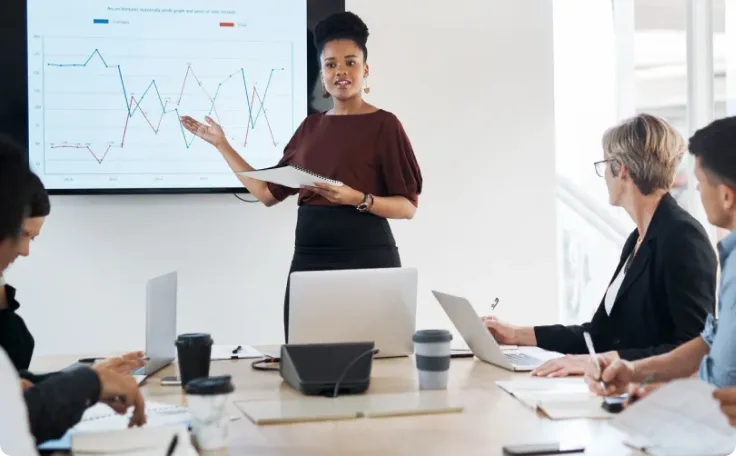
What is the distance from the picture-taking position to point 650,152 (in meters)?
2.29

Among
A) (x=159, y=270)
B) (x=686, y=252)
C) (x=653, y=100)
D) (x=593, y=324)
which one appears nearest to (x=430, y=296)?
(x=159, y=270)

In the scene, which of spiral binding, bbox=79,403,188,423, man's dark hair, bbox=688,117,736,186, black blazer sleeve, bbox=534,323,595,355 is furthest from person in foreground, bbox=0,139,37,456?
black blazer sleeve, bbox=534,323,595,355

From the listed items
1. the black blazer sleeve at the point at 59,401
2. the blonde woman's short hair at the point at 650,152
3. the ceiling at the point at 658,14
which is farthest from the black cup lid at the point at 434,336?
the ceiling at the point at 658,14

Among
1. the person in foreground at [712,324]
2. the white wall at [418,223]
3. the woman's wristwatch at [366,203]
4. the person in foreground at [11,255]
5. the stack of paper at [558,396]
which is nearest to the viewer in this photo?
the person in foreground at [11,255]

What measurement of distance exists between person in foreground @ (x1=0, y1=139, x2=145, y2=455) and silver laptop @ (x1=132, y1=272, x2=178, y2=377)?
20.3 inches

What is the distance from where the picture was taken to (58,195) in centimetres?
340

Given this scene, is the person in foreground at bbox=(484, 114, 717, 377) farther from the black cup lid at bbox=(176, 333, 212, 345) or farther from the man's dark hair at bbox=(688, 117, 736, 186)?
the black cup lid at bbox=(176, 333, 212, 345)

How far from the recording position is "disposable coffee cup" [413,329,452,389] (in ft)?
5.92

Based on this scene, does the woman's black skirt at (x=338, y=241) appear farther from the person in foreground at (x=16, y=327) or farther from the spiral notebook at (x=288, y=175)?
the person in foreground at (x=16, y=327)

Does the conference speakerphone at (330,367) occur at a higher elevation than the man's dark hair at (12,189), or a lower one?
lower

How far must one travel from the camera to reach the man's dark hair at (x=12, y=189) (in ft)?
3.88

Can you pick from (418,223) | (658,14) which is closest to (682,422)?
(418,223)

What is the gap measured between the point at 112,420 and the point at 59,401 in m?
0.20

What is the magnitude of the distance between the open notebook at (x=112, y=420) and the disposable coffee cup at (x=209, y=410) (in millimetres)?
103
